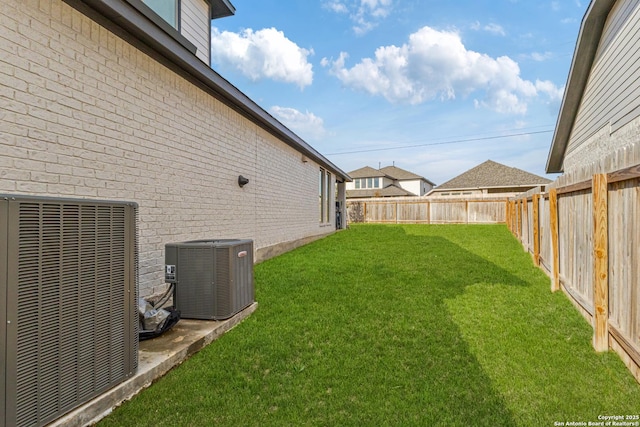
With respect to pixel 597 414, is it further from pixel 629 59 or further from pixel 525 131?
pixel 525 131

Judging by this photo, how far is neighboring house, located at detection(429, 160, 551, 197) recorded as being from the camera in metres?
25.0

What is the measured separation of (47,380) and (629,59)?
944cm

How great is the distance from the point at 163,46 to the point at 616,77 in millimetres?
8675

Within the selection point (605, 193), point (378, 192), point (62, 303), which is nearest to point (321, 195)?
point (605, 193)

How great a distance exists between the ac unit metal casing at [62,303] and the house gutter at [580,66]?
33.2 feet

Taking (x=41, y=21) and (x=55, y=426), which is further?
(x=41, y=21)

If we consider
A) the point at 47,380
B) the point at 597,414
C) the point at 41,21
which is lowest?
the point at 597,414

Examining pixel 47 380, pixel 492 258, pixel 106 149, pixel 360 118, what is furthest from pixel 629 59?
pixel 360 118

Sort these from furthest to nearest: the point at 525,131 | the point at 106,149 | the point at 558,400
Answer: the point at 525,131, the point at 106,149, the point at 558,400

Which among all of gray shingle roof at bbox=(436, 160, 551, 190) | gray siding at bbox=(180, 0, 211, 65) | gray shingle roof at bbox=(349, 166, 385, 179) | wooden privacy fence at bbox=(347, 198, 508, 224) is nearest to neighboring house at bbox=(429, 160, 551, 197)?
gray shingle roof at bbox=(436, 160, 551, 190)

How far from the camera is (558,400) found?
223 cm

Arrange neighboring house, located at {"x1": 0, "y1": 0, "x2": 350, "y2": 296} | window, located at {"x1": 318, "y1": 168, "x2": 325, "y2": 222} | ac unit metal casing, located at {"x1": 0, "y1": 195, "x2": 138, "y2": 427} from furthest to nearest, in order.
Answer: window, located at {"x1": 318, "y1": 168, "x2": 325, "y2": 222}, neighboring house, located at {"x1": 0, "y1": 0, "x2": 350, "y2": 296}, ac unit metal casing, located at {"x1": 0, "y1": 195, "x2": 138, "y2": 427}

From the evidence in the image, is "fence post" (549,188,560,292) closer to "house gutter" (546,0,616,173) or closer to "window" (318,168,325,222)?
"house gutter" (546,0,616,173)

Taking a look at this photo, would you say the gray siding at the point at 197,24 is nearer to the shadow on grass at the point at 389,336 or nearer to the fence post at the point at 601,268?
the shadow on grass at the point at 389,336
